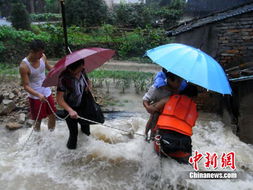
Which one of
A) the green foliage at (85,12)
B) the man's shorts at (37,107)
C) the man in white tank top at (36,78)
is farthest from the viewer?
the green foliage at (85,12)

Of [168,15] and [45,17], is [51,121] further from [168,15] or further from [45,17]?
[45,17]

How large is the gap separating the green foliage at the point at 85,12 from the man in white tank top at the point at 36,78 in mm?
14402

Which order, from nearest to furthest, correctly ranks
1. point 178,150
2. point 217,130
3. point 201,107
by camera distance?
1. point 178,150
2. point 217,130
3. point 201,107

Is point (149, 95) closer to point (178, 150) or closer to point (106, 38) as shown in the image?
point (178, 150)

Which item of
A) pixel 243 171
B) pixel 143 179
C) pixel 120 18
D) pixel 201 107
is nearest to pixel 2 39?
pixel 120 18

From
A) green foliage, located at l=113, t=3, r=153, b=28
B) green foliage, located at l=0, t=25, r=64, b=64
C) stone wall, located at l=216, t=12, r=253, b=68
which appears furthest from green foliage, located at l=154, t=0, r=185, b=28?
stone wall, located at l=216, t=12, r=253, b=68

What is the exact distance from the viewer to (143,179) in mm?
3541

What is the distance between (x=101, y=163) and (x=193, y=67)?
2.31m

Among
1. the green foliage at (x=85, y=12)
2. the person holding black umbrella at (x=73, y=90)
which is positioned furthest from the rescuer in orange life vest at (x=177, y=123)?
the green foliage at (x=85, y=12)

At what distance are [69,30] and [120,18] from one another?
186 inches

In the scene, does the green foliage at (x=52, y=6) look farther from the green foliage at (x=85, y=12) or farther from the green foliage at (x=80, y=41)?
the green foliage at (x=80, y=41)

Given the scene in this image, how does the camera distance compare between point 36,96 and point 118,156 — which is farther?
point 118,156

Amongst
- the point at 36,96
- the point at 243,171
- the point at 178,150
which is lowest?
the point at 243,171

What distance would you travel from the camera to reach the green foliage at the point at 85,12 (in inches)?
677
